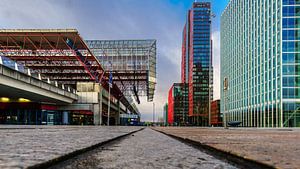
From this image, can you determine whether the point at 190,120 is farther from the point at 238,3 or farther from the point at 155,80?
the point at 155,80

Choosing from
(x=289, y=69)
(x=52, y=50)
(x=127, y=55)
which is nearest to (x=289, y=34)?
(x=289, y=69)

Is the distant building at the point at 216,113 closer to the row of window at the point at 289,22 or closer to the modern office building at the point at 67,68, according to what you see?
the modern office building at the point at 67,68

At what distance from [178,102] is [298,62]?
136252mm

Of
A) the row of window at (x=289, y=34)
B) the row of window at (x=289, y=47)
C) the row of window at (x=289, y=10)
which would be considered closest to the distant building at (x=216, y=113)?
the row of window at (x=289, y=47)

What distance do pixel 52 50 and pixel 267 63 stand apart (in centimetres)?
4420

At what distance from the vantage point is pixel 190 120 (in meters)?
184

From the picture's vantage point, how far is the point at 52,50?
60375mm

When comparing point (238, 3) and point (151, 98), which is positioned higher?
point (238, 3)

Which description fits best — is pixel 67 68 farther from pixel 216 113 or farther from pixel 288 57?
pixel 216 113

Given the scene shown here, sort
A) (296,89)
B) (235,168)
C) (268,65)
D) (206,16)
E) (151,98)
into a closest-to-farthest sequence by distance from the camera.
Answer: (235,168)
(296,89)
(268,65)
(151,98)
(206,16)

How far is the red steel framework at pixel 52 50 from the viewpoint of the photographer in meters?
54.8

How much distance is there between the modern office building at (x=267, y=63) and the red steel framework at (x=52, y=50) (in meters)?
27.0

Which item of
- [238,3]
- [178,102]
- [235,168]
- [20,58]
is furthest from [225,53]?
[235,168]

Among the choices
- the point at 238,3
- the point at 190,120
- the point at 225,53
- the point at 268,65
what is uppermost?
the point at 238,3
